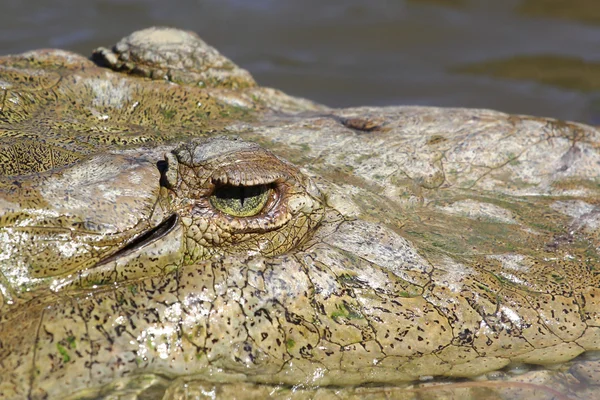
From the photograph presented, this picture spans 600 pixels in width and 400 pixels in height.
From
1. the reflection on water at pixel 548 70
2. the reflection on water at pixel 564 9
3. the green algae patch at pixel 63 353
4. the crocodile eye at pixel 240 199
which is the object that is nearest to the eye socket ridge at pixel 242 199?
the crocodile eye at pixel 240 199

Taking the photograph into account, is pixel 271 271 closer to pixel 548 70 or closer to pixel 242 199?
pixel 242 199

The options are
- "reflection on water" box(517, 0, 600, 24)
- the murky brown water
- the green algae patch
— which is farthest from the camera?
"reflection on water" box(517, 0, 600, 24)

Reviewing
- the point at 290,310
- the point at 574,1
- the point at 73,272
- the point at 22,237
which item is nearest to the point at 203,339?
the point at 290,310

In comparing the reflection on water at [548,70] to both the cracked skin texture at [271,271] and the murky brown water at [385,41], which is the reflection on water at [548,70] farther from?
the cracked skin texture at [271,271]

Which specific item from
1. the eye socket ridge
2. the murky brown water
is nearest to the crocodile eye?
the eye socket ridge

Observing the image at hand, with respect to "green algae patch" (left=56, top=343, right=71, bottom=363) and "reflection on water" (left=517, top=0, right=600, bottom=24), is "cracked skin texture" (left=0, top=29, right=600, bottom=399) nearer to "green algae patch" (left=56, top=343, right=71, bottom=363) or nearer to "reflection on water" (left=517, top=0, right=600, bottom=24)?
"green algae patch" (left=56, top=343, right=71, bottom=363)

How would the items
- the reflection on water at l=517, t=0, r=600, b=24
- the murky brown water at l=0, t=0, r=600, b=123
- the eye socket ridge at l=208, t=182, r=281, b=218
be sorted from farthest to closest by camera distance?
1. the reflection on water at l=517, t=0, r=600, b=24
2. the murky brown water at l=0, t=0, r=600, b=123
3. the eye socket ridge at l=208, t=182, r=281, b=218

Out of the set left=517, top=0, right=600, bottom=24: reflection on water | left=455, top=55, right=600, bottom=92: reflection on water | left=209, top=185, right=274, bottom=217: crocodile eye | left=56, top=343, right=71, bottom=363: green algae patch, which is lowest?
left=56, top=343, right=71, bottom=363: green algae patch
